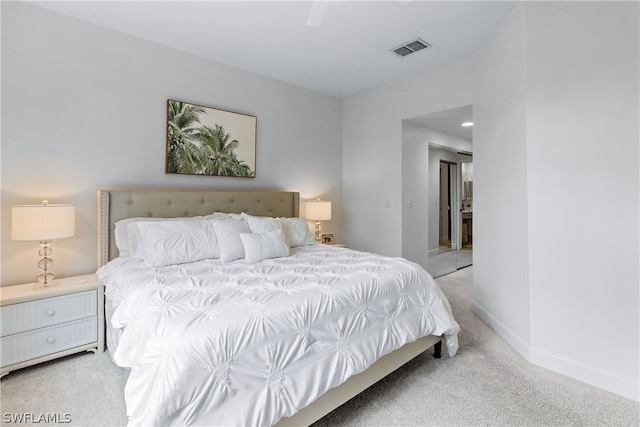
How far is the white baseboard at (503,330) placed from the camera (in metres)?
2.36

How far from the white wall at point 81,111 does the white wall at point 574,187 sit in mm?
2810

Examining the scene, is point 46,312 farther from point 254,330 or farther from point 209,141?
point 209,141

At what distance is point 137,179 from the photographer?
2.94 m

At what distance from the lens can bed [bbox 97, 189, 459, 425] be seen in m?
1.21

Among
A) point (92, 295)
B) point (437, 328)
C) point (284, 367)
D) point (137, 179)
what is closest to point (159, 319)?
point (284, 367)

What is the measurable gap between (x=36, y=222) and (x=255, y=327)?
6.22ft

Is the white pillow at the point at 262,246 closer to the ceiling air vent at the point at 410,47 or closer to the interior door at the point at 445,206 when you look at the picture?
the ceiling air vent at the point at 410,47

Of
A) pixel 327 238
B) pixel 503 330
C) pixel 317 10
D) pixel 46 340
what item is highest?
pixel 317 10

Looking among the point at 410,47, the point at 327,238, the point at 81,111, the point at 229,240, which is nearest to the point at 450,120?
the point at 410,47

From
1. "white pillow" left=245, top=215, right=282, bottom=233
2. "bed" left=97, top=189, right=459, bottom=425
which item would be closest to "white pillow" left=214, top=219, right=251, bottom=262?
"bed" left=97, top=189, right=459, bottom=425

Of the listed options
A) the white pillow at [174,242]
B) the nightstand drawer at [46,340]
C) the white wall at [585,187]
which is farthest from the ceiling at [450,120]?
the nightstand drawer at [46,340]

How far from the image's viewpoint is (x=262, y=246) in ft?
8.39

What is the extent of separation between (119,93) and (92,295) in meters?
1.77

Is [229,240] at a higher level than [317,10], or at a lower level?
lower
